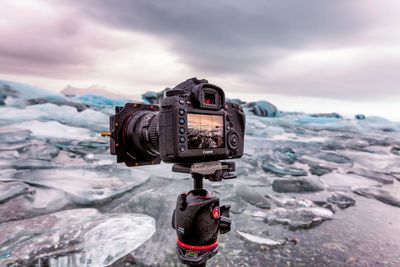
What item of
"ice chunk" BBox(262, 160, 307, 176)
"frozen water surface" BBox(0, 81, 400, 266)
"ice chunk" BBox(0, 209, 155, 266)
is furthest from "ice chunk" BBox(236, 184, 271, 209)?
"ice chunk" BBox(262, 160, 307, 176)

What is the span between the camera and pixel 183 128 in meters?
1.41

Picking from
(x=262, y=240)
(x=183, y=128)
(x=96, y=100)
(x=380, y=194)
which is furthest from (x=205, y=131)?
(x=96, y=100)

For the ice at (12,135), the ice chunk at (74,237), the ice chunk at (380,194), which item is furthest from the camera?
the ice at (12,135)

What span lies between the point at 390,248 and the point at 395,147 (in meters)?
8.74

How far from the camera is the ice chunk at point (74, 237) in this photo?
8.16 feet

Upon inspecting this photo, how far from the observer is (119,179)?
4.92 m

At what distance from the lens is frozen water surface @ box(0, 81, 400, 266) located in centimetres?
271

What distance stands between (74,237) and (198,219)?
6.20 ft

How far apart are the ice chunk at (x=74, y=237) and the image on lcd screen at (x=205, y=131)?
1.69 metres

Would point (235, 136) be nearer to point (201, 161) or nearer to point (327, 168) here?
point (201, 161)

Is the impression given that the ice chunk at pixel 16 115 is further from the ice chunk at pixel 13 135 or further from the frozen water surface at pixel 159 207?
the ice chunk at pixel 13 135

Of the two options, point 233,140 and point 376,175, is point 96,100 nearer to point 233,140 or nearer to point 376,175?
point 376,175

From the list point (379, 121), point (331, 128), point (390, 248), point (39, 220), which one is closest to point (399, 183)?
point (390, 248)

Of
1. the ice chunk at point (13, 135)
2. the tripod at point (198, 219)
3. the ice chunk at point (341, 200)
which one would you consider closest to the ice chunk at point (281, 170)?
the ice chunk at point (341, 200)
